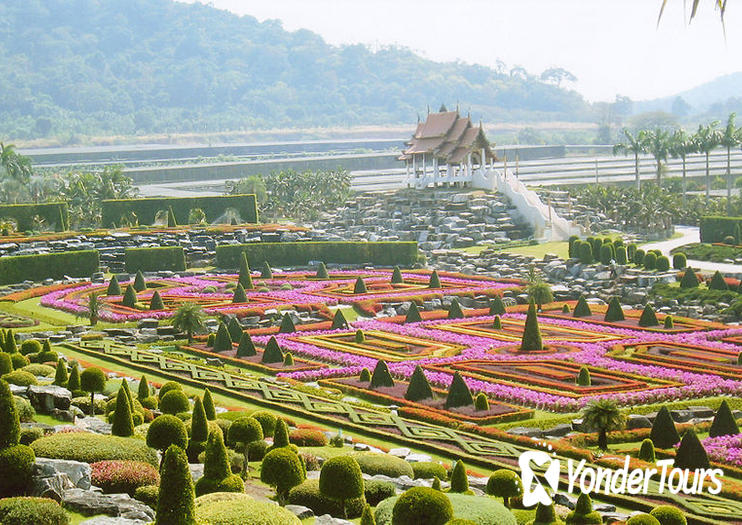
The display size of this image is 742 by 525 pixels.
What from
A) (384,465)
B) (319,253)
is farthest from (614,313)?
(384,465)

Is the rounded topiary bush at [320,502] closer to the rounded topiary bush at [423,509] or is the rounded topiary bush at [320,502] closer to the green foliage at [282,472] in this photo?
the green foliage at [282,472]

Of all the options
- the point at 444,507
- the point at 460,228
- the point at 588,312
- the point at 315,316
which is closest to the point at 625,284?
the point at 588,312

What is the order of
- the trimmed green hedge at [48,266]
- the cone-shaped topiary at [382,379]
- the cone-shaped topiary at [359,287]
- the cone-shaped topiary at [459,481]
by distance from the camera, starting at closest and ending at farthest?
the cone-shaped topiary at [459,481]
the cone-shaped topiary at [382,379]
the cone-shaped topiary at [359,287]
the trimmed green hedge at [48,266]

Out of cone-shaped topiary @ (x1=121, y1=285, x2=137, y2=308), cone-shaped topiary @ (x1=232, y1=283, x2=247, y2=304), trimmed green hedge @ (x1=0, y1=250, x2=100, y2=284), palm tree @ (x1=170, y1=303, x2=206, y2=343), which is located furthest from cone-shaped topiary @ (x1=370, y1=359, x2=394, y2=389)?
trimmed green hedge @ (x1=0, y1=250, x2=100, y2=284)

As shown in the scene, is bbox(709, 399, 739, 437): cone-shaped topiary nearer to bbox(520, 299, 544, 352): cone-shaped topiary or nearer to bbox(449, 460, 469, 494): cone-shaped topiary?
bbox(449, 460, 469, 494): cone-shaped topiary

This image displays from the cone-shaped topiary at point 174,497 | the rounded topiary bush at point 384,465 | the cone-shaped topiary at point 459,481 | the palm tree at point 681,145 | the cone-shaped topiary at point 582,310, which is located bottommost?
the cone-shaped topiary at point 582,310

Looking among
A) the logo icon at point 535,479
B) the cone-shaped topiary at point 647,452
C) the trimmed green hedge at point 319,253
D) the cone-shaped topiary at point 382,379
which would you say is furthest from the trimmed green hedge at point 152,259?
the logo icon at point 535,479
